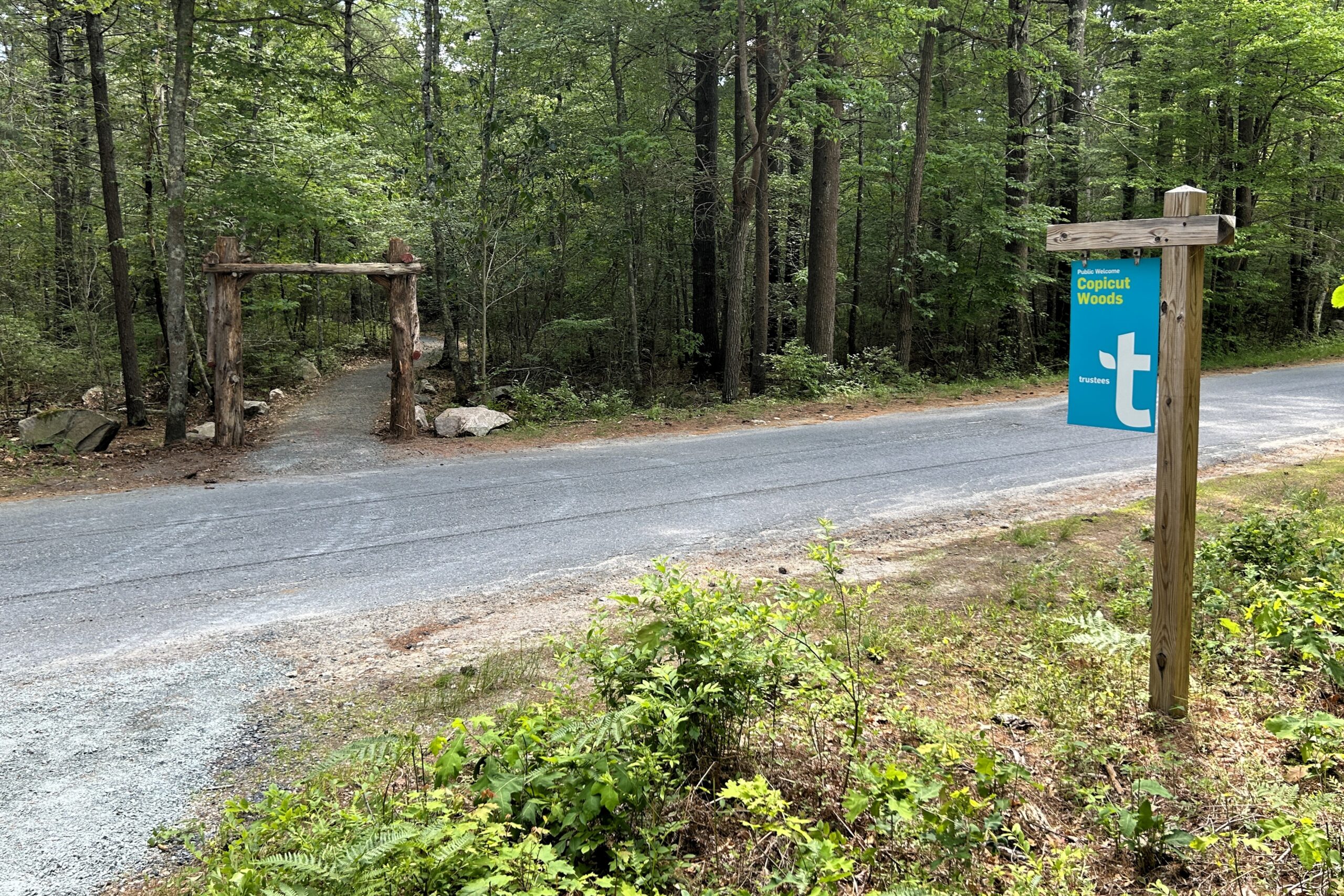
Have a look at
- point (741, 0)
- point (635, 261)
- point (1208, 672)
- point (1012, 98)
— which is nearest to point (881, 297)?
point (1012, 98)

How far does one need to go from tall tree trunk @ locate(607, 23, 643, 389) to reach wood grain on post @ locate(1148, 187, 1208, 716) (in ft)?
40.3

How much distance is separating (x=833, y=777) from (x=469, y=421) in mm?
10126

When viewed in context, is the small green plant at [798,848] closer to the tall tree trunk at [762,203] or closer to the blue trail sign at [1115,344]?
the blue trail sign at [1115,344]

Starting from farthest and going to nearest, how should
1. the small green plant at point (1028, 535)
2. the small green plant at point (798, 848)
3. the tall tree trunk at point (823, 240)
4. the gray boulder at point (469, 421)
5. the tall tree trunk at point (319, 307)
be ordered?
the tall tree trunk at point (319, 307) < the tall tree trunk at point (823, 240) < the gray boulder at point (469, 421) < the small green plant at point (1028, 535) < the small green plant at point (798, 848)

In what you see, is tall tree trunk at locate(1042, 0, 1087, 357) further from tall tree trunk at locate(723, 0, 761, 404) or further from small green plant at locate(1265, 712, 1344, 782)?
small green plant at locate(1265, 712, 1344, 782)

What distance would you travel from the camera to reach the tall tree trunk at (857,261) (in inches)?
851

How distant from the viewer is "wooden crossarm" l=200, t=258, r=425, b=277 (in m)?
11.4

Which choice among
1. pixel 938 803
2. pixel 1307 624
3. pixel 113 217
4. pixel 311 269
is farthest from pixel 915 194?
pixel 938 803

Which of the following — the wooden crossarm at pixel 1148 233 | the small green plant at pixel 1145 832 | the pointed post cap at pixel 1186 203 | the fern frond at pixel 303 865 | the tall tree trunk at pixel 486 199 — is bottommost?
the small green plant at pixel 1145 832

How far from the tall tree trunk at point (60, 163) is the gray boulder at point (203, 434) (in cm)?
514

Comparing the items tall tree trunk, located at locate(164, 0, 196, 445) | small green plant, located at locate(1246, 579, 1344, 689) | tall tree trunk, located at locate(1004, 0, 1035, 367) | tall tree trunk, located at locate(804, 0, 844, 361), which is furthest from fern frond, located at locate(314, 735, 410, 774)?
tall tree trunk, located at locate(1004, 0, 1035, 367)

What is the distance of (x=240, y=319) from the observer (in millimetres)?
11844

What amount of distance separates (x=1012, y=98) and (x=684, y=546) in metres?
17.2

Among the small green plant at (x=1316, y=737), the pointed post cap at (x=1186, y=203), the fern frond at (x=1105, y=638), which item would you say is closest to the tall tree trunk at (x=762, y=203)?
the pointed post cap at (x=1186, y=203)
